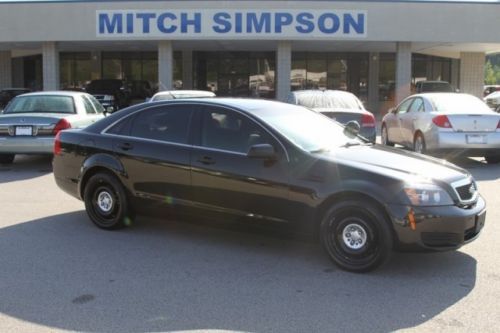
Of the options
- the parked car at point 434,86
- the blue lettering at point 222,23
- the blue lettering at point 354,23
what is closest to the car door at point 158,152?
the blue lettering at point 222,23

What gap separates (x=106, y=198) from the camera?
667 cm

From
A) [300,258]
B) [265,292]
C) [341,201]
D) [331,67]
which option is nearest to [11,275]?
[265,292]

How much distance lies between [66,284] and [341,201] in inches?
96.0

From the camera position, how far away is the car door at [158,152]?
6.05 meters

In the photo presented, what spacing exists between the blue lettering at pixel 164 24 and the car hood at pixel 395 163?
2025 centimetres

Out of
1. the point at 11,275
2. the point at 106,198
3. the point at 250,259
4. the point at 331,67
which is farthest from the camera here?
the point at 331,67

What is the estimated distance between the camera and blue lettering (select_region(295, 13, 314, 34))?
80.6 ft

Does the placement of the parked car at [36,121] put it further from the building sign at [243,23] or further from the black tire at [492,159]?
the building sign at [243,23]

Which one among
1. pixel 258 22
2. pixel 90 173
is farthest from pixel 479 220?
pixel 258 22

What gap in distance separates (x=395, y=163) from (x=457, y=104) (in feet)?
24.5

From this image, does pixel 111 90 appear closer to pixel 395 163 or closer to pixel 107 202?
pixel 107 202

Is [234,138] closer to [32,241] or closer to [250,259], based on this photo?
[250,259]

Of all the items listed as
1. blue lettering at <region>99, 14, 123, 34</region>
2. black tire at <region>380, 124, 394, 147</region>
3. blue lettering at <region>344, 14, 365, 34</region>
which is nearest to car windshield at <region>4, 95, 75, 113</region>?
black tire at <region>380, 124, 394, 147</region>

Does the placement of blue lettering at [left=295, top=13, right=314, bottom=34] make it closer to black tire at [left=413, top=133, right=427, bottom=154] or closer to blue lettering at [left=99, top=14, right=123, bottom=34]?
blue lettering at [left=99, top=14, right=123, bottom=34]
